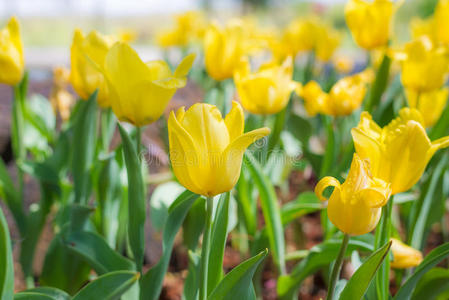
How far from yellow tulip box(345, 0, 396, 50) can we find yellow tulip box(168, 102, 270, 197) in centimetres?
82

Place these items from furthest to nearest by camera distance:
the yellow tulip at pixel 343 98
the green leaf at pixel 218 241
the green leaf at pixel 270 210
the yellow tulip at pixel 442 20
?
1. the yellow tulip at pixel 442 20
2. the yellow tulip at pixel 343 98
3. the green leaf at pixel 270 210
4. the green leaf at pixel 218 241

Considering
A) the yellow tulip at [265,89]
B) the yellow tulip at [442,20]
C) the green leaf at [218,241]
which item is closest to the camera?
the green leaf at [218,241]

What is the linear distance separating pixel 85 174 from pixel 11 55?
0.32m

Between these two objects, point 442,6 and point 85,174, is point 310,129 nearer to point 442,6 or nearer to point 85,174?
point 442,6

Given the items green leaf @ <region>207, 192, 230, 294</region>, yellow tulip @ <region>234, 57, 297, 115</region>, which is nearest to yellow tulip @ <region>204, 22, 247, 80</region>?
yellow tulip @ <region>234, 57, 297, 115</region>

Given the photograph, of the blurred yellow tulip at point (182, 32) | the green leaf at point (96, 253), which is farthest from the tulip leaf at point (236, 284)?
the blurred yellow tulip at point (182, 32)

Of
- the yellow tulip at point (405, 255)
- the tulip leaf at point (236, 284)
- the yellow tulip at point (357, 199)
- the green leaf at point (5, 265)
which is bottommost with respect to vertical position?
the yellow tulip at point (405, 255)

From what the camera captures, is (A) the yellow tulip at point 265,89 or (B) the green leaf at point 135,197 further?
(A) the yellow tulip at point 265,89

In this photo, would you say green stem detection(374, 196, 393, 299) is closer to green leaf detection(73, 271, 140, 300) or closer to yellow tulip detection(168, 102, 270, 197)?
yellow tulip detection(168, 102, 270, 197)

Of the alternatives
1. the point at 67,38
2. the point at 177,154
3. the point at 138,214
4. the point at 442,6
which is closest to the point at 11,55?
the point at 138,214

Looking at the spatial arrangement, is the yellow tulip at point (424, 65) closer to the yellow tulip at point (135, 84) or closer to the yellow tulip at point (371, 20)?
the yellow tulip at point (371, 20)

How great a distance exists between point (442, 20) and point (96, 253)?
1.17m

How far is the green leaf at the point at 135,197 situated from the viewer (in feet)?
2.48

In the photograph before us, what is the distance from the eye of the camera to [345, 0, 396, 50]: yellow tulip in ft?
4.14
